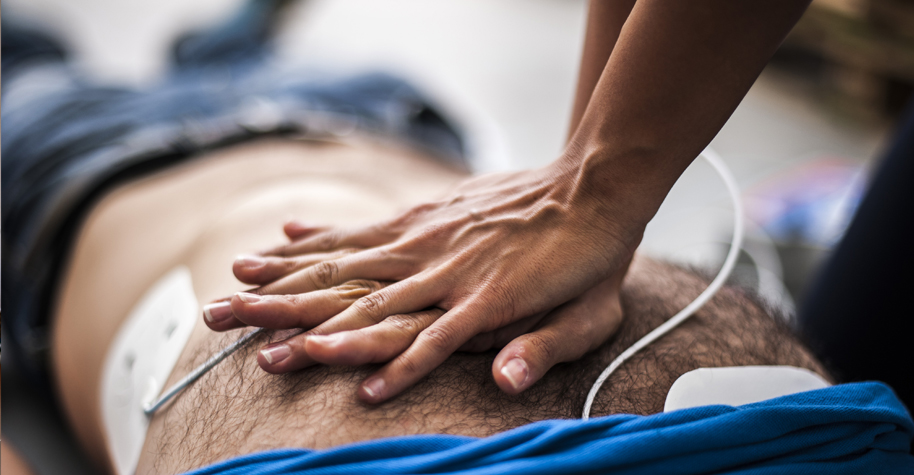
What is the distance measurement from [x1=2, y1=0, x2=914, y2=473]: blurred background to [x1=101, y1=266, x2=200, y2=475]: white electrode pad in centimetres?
73

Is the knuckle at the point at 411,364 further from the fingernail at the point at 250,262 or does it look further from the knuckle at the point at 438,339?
the fingernail at the point at 250,262

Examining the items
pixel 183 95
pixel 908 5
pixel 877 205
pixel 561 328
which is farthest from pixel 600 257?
pixel 908 5

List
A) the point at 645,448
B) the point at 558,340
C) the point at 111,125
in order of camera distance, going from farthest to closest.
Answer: the point at 111,125, the point at 558,340, the point at 645,448

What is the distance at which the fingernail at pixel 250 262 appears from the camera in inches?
24.5

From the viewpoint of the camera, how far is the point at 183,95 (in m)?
1.39

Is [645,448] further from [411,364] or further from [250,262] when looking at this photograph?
[250,262]

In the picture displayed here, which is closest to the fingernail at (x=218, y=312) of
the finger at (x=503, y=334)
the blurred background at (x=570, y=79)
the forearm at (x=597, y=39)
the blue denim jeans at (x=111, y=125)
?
the finger at (x=503, y=334)

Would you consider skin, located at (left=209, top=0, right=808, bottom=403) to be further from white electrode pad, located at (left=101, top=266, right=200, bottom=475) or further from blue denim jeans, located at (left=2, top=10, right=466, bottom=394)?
blue denim jeans, located at (left=2, top=10, right=466, bottom=394)

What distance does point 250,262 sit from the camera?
0.63m

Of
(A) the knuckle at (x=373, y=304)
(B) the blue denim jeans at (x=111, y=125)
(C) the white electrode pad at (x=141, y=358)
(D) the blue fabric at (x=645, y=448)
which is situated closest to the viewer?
(D) the blue fabric at (x=645, y=448)

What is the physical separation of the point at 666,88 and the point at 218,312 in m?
0.50

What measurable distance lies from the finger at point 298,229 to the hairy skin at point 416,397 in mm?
144

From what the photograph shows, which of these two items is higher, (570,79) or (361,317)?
(570,79)

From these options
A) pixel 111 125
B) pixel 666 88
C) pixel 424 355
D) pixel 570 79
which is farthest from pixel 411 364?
pixel 570 79
